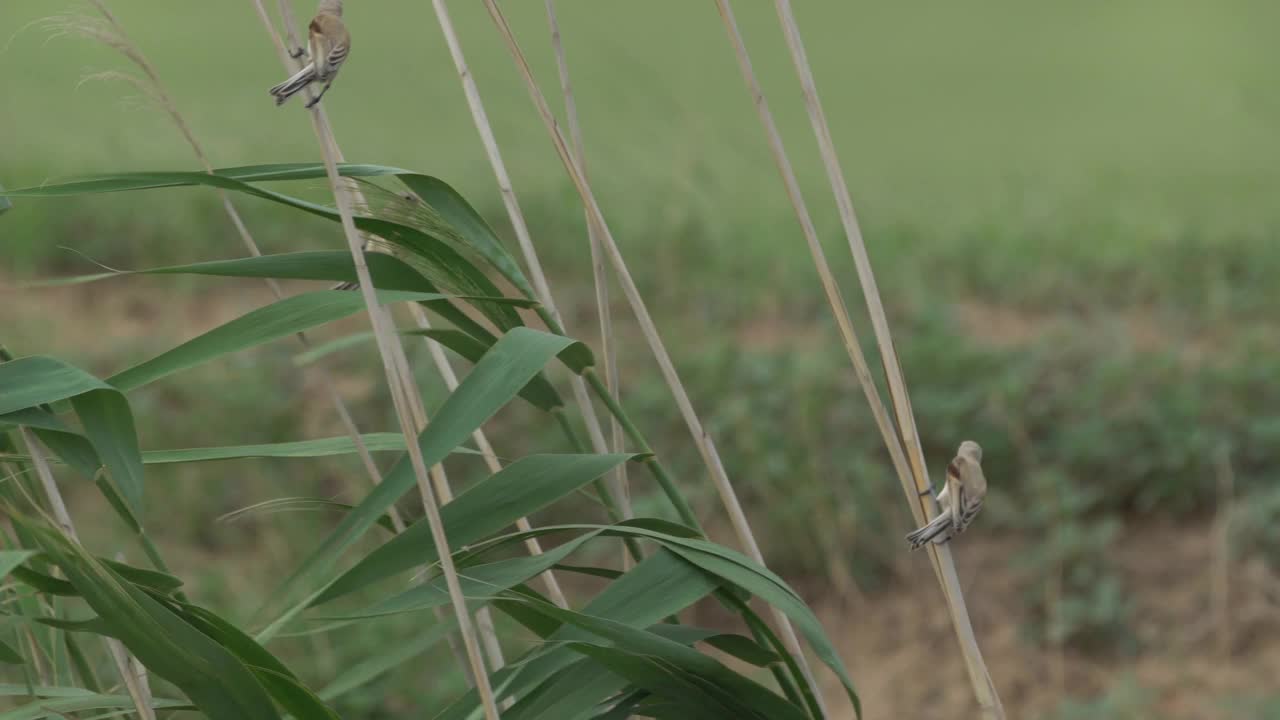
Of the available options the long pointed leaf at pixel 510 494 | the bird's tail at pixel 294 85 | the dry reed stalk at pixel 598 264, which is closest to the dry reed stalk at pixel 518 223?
the dry reed stalk at pixel 598 264

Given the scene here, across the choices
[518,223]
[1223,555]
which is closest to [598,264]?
[518,223]

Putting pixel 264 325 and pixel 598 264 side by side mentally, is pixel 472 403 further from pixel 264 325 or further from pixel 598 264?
pixel 598 264

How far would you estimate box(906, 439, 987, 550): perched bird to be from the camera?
656 millimetres

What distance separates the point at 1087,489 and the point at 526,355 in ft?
6.02

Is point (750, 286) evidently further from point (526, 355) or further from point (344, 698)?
point (526, 355)

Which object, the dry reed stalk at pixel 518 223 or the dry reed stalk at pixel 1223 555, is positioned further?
the dry reed stalk at pixel 1223 555

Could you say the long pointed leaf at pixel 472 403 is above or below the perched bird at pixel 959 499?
above

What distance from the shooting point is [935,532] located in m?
0.67

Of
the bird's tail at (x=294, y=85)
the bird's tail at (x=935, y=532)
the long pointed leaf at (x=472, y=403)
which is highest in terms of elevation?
the bird's tail at (x=294, y=85)

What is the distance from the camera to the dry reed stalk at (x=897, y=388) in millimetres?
700

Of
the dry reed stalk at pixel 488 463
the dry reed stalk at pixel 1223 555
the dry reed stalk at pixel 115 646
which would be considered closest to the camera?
the dry reed stalk at pixel 115 646

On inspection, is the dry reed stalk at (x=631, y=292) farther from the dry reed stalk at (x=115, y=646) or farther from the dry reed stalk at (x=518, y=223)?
the dry reed stalk at (x=115, y=646)

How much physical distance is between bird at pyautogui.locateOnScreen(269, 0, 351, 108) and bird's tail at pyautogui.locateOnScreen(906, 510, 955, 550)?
→ 0.39 meters

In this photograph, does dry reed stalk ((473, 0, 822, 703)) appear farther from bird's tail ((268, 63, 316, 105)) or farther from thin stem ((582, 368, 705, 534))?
bird's tail ((268, 63, 316, 105))
